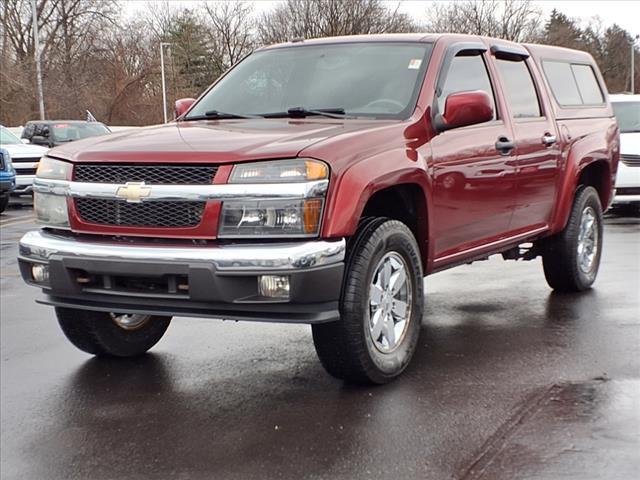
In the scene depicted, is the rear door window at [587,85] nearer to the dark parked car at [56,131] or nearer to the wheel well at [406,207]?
the wheel well at [406,207]

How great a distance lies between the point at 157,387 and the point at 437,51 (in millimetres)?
2629

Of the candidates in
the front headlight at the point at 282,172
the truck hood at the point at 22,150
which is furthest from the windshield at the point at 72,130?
the front headlight at the point at 282,172

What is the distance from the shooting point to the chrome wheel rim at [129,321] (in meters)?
5.26

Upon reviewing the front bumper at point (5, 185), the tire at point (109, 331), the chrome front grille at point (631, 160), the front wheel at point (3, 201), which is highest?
the chrome front grille at point (631, 160)

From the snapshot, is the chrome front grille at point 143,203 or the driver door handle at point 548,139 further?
the driver door handle at point 548,139

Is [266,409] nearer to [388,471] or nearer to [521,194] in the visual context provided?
[388,471]

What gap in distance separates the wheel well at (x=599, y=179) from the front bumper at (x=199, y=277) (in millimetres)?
3810

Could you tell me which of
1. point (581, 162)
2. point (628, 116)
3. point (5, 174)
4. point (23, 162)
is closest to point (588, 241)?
point (581, 162)

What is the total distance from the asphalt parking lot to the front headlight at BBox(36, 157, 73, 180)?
1.16m

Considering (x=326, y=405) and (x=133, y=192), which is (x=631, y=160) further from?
(x=133, y=192)

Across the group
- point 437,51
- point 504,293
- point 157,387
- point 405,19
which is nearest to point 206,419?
point 157,387

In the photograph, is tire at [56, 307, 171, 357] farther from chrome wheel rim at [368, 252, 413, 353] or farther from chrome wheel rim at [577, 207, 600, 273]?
chrome wheel rim at [577, 207, 600, 273]

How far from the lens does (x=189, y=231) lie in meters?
4.19

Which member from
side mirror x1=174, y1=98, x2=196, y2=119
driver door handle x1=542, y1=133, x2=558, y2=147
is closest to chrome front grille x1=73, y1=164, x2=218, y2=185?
side mirror x1=174, y1=98, x2=196, y2=119
